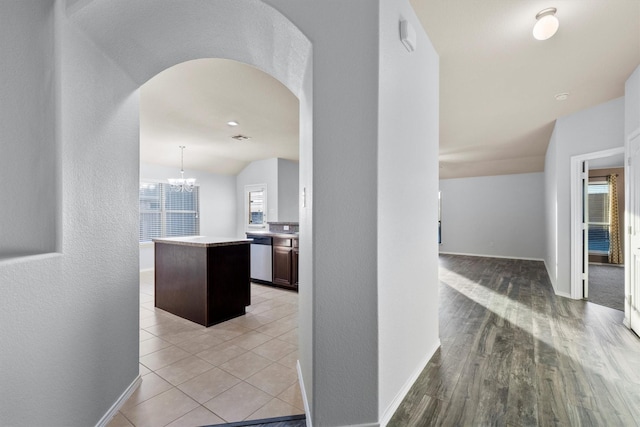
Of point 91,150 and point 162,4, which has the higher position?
point 162,4

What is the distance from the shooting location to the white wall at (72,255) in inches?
46.8

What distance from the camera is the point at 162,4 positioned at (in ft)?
4.83

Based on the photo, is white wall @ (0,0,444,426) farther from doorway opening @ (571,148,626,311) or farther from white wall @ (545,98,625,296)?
doorway opening @ (571,148,626,311)

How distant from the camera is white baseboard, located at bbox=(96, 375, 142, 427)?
1627 millimetres

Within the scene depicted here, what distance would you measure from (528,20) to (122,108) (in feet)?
9.27

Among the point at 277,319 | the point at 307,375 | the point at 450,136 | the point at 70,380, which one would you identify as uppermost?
the point at 450,136

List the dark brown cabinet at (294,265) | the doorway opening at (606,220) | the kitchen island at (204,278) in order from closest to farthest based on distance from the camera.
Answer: the kitchen island at (204,278)
the dark brown cabinet at (294,265)
the doorway opening at (606,220)

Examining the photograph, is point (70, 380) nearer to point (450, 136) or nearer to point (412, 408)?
point (412, 408)

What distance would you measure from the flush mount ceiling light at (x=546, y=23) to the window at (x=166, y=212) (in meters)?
6.77

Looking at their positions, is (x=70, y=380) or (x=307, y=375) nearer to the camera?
(x=70, y=380)

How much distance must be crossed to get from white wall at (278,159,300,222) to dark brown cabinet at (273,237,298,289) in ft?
7.35

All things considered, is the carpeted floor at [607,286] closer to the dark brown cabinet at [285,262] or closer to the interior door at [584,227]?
the interior door at [584,227]

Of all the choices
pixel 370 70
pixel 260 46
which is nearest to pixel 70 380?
pixel 260 46

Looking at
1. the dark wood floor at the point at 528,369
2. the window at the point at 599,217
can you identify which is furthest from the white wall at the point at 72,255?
the window at the point at 599,217
